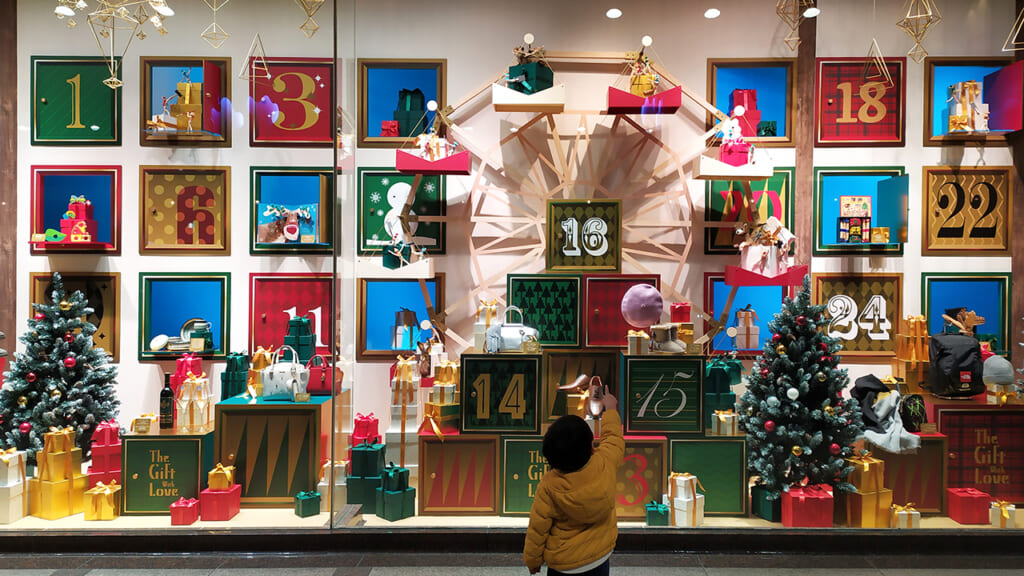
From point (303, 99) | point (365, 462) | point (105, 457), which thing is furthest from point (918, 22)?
point (105, 457)

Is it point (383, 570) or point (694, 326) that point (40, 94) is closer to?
point (383, 570)

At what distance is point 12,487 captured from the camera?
362 centimetres

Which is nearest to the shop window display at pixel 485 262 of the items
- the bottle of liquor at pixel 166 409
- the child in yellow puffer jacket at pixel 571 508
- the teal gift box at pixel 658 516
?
the bottle of liquor at pixel 166 409

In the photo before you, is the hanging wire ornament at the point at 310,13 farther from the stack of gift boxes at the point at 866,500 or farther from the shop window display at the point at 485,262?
the stack of gift boxes at the point at 866,500

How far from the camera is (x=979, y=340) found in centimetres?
427

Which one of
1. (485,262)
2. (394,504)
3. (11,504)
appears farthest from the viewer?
(485,262)

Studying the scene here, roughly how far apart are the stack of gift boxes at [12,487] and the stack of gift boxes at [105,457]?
13.6 inches

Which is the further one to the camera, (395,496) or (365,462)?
(365,462)

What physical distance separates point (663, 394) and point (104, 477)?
11.4ft

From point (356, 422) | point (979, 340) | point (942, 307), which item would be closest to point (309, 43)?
point (356, 422)

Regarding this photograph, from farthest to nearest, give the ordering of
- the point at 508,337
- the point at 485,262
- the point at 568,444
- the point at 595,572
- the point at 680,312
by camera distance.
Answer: the point at 485,262, the point at 680,312, the point at 508,337, the point at 595,572, the point at 568,444

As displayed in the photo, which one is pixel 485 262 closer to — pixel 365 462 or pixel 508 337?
pixel 508 337

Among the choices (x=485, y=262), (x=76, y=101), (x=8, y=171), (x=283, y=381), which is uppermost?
(x=76, y=101)

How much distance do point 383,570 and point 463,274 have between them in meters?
1.95
